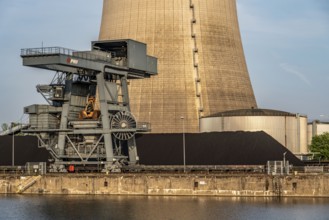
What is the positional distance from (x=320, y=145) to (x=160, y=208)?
35.3 m

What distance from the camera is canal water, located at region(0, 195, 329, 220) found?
56125 mm

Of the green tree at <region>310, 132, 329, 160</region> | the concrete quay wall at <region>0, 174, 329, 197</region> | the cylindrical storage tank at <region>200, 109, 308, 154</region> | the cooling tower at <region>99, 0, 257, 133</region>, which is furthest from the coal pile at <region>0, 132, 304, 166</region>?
the green tree at <region>310, 132, 329, 160</region>

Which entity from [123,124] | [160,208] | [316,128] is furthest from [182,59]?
[160,208]

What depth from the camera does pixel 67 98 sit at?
74.3 m

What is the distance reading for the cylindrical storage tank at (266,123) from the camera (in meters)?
83.8

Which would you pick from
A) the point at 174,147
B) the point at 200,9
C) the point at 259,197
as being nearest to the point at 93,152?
the point at 174,147

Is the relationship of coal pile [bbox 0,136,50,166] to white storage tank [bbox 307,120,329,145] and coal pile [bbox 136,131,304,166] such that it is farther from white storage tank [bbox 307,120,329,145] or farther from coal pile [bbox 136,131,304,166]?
white storage tank [bbox 307,120,329,145]

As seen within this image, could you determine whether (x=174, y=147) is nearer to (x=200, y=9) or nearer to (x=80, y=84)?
(x=80, y=84)

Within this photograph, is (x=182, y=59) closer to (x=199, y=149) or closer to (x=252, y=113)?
(x=252, y=113)

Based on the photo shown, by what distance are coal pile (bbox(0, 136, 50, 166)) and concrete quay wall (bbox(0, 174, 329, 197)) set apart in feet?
31.0

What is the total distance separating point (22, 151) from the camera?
279ft

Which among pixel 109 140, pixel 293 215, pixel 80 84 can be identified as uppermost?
pixel 80 84

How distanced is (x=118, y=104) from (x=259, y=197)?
16.5 metres

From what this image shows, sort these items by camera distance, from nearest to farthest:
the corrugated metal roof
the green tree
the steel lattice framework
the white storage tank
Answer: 1. the steel lattice framework
2. the corrugated metal roof
3. the green tree
4. the white storage tank
